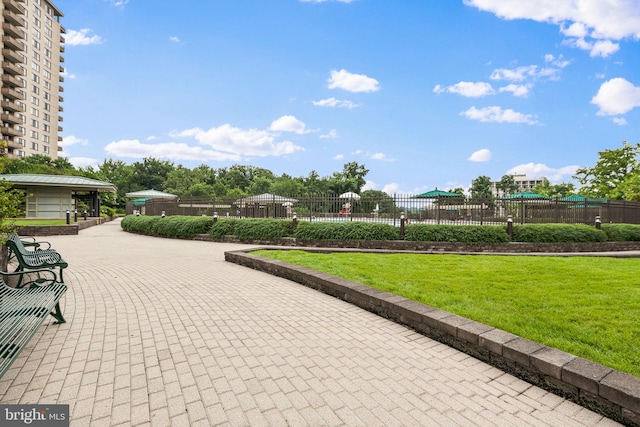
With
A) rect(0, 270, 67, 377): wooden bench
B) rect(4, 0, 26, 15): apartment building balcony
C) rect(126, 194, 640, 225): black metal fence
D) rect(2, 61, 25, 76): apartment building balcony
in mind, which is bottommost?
rect(0, 270, 67, 377): wooden bench

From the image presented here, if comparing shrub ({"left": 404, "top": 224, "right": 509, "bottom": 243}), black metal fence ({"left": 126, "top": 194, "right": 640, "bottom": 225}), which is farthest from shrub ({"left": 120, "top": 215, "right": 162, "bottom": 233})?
shrub ({"left": 404, "top": 224, "right": 509, "bottom": 243})

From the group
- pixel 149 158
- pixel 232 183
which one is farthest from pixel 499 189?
pixel 149 158

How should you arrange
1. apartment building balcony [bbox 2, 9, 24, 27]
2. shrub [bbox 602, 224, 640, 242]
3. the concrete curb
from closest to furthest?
the concrete curb → shrub [bbox 602, 224, 640, 242] → apartment building balcony [bbox 2, 9, 24, 27]

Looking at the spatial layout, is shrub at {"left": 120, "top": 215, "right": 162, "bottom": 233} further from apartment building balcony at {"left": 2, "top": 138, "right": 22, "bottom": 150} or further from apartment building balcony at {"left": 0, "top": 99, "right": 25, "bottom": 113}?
apartment building balcony at {"left": 0, "top": 99, "right": 25, "bottom": 113}

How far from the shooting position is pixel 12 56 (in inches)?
1951

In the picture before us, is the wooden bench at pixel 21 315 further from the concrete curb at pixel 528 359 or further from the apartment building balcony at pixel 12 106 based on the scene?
the apartment building balcony at pixel 12 106

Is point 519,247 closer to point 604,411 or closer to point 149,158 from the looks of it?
point 604,411

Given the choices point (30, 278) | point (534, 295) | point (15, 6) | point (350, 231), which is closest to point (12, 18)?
point (15, 6)

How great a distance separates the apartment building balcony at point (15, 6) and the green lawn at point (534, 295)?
67135 mm

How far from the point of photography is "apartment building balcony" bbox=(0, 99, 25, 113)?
4976 centimetres

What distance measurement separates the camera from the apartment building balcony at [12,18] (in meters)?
48.8

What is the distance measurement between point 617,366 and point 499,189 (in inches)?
4321

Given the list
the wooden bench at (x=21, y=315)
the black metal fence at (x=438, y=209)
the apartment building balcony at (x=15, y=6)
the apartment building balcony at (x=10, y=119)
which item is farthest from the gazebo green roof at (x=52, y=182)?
the apartment building balcony at (x=15, y=6)

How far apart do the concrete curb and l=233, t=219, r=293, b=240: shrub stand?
384 inches
